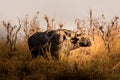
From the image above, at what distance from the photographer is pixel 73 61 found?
8.73 m

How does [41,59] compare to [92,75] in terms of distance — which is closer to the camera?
[92,75]

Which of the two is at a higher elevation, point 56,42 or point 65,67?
point 56,42

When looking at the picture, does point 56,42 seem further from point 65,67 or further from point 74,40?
point 65,67

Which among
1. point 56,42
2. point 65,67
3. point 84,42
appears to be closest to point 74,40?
point 84,42

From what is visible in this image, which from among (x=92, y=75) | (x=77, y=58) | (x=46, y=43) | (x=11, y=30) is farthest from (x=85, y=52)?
(x=11, y=30)

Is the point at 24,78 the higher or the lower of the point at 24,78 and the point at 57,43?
the lower

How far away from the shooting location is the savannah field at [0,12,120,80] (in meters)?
7.89

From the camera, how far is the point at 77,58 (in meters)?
9.09

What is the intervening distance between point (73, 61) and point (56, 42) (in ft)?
2.51

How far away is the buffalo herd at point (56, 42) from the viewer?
9172 mm

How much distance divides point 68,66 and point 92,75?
2.38ft

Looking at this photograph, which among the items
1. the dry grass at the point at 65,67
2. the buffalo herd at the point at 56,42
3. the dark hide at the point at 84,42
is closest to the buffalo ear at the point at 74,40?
the buffalo herd at the point at 56,42

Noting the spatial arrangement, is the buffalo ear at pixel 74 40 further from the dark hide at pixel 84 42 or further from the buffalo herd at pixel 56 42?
the dark hide at pixel 84 42

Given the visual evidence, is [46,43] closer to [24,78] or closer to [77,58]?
[77,58]
